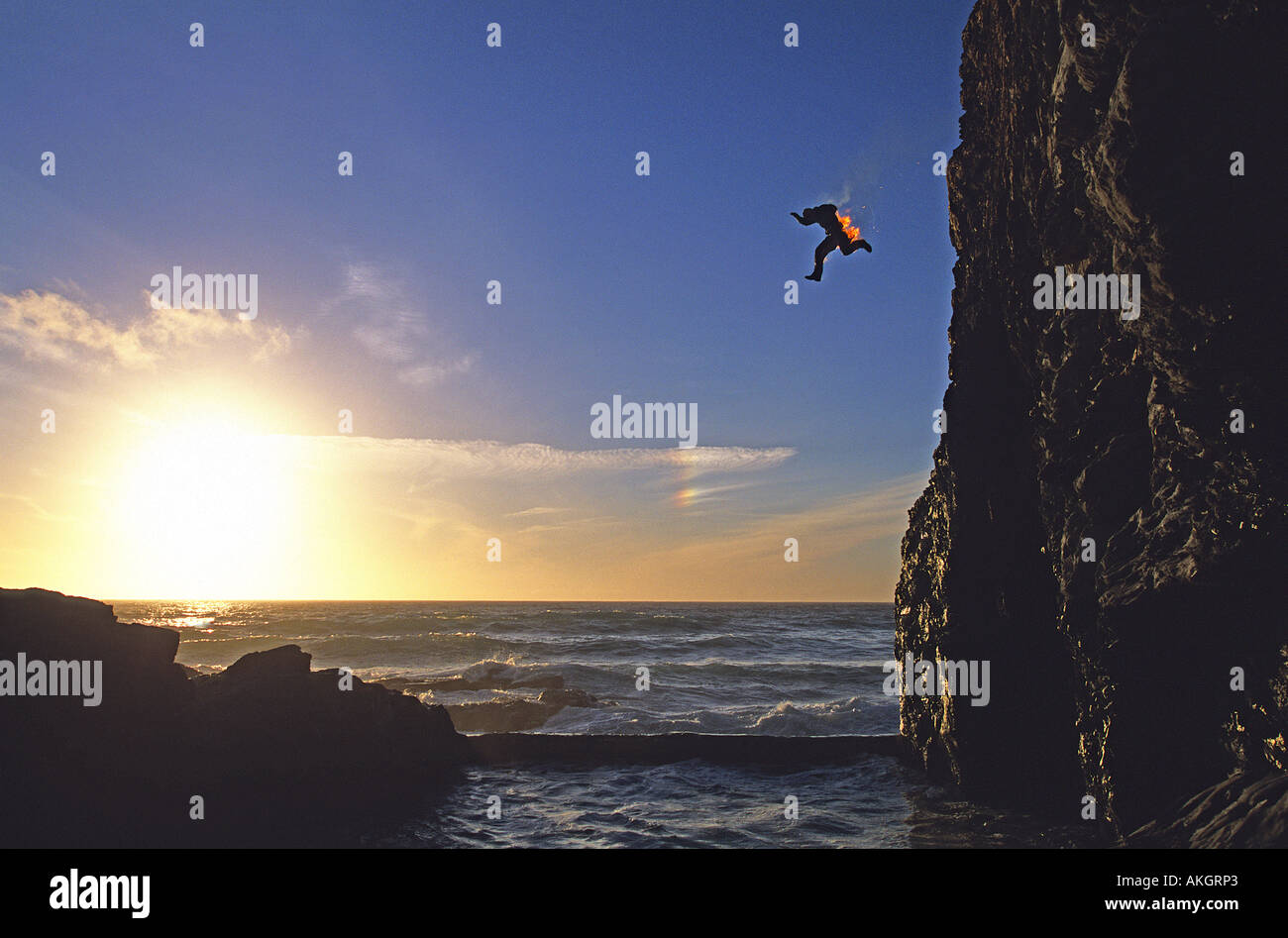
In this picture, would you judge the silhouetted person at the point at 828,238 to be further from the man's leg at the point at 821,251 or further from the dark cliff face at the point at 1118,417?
the dark cliff face at the point at 1118,417

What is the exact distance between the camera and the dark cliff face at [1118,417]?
793 cm

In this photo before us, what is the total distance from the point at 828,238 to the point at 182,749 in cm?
1456

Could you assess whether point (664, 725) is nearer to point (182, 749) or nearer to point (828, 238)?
point (182, 749)

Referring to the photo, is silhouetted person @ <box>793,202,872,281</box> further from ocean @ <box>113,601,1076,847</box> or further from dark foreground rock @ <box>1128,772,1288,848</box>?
ocean @ <box>113,601,1076,847</box>

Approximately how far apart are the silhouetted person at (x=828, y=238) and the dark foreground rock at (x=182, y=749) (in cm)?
1220

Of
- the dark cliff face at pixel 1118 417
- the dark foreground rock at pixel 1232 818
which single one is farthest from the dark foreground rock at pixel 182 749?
the dark cliff face at pixel 1118 417

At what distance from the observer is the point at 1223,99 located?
25.4 feet

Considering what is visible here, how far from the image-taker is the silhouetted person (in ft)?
35.2

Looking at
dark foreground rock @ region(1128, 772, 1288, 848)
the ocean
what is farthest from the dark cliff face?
the ocean

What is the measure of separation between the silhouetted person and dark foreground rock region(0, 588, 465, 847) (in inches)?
480

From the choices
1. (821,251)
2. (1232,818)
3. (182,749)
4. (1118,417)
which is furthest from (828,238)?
(182,749)
